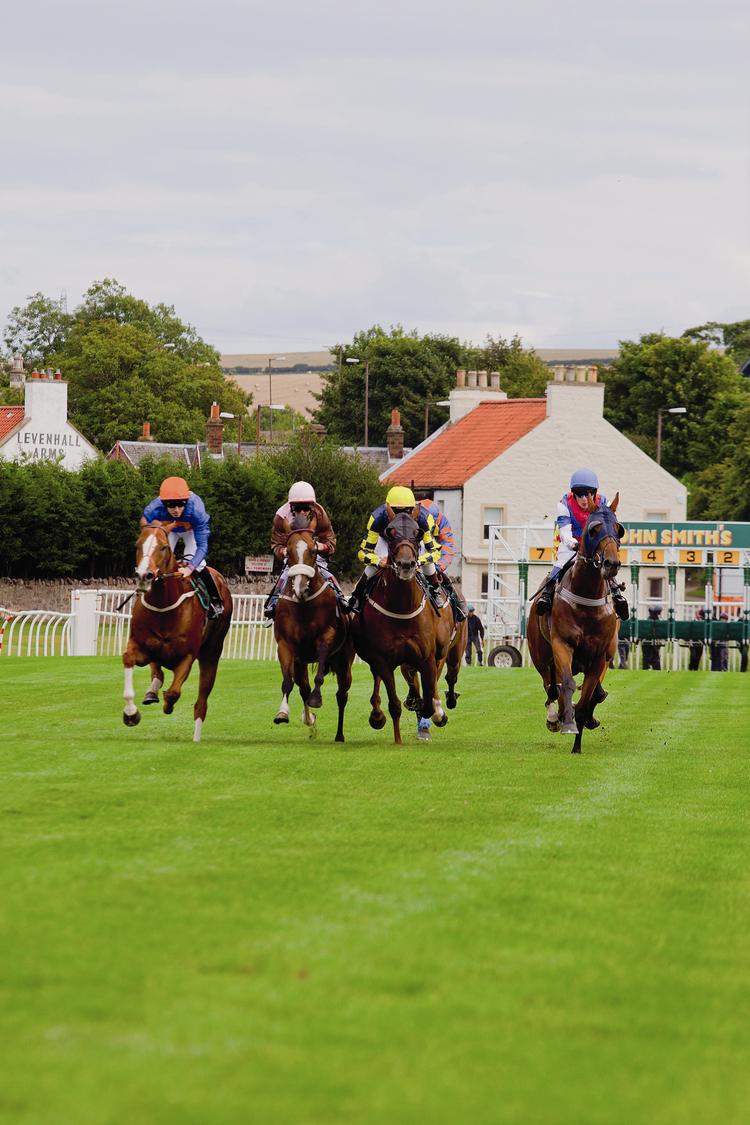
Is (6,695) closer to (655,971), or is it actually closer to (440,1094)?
(655,971)

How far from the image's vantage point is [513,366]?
108m

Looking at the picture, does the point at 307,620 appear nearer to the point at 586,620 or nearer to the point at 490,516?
the point at 586,620

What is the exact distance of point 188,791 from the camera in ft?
37.6

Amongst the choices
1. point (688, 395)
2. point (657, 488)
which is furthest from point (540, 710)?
point (688, 395)

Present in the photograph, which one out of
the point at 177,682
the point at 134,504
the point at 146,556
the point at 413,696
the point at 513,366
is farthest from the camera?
the point at 513,366

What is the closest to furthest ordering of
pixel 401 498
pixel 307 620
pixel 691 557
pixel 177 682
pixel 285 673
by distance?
pixel 401 498 < pixel 177 682 < pixel 307 620 < pixel 285 673 < pixel 691 557

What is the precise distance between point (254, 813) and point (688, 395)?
292ft

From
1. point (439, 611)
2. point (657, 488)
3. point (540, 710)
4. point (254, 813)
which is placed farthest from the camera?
point (657, 488)

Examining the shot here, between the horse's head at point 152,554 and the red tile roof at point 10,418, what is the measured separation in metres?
57.4

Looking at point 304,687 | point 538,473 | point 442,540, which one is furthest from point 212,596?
point 538,473

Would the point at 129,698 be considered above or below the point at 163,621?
below

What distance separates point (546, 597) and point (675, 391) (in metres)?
82.4

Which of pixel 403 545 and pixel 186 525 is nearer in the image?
pixel 403 545

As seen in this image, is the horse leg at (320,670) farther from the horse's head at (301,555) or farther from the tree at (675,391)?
the tree at (675,391)
